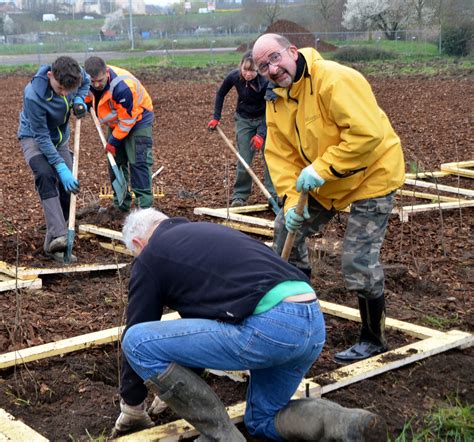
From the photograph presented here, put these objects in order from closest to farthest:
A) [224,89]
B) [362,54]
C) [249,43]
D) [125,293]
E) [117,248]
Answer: [125,293], [117,248], [224,89], [362,54], [249,43]

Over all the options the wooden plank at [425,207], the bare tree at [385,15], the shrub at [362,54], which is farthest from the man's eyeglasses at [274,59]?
Result: the bare tree at [385,15]

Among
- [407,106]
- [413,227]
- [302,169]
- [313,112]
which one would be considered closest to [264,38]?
[313,112]

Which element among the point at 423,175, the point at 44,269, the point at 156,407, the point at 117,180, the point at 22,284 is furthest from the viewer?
the point at 423,175

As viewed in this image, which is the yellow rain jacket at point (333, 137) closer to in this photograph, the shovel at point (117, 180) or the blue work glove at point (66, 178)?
the blue work glove at point (66, 178)

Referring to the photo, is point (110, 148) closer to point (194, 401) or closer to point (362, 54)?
point (194, 401)

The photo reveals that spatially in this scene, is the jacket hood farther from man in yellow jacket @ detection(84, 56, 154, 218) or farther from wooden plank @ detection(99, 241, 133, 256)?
wooden plank @ detection(99, 241, 133, 256)

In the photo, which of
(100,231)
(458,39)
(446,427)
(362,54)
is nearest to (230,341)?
(446,427)

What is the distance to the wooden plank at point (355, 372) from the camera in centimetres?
360

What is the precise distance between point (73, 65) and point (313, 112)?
2616 millimetres

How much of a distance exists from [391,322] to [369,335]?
0.47 metres

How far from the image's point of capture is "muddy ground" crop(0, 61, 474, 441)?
4.06m

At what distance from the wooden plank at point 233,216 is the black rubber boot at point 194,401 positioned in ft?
13.2

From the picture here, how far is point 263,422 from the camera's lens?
143 inches

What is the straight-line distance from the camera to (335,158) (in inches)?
165
